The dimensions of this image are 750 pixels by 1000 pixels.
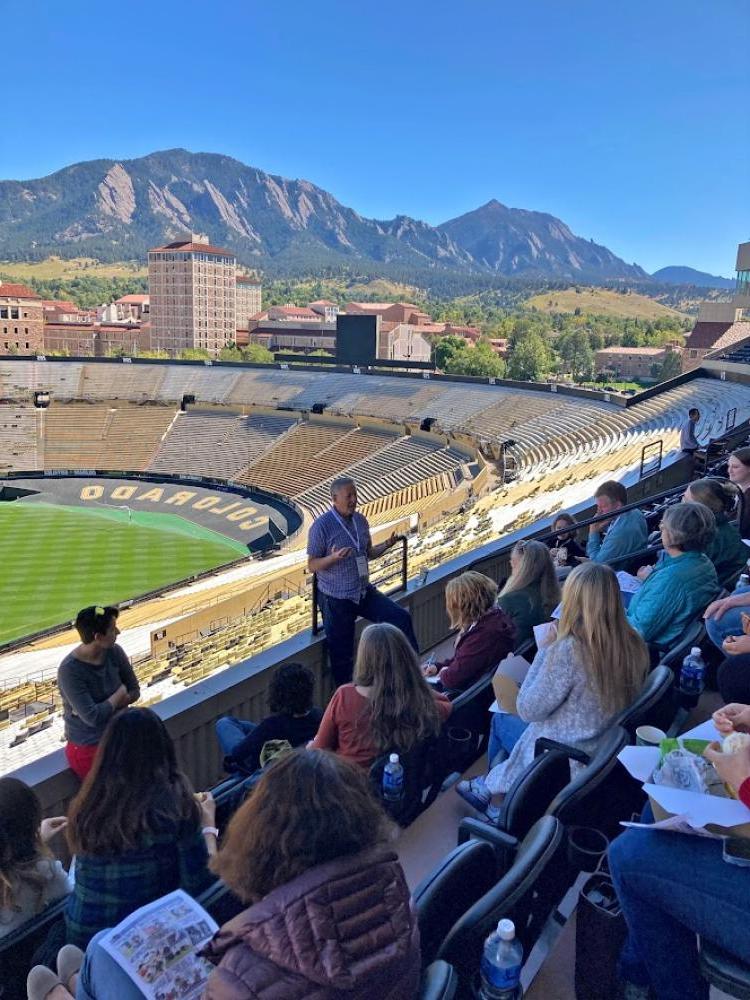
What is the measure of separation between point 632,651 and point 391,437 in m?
37.2

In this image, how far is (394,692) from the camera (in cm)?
313

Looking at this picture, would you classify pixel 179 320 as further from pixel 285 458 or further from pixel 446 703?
pixel 446 703

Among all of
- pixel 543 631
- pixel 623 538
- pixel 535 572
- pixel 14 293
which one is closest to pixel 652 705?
pixel 543 631

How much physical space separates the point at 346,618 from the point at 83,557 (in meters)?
23.2

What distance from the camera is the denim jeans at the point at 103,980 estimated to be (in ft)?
5.92

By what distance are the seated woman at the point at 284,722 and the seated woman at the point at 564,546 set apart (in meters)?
3.35

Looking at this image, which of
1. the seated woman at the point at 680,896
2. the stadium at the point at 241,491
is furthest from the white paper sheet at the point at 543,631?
the stadium at the point at 241,491

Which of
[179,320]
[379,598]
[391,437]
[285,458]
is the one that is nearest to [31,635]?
[379,598]

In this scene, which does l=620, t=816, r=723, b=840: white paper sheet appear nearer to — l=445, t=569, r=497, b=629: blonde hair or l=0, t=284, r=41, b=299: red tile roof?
l=445, t=569, r=497, b=629: blonde hair

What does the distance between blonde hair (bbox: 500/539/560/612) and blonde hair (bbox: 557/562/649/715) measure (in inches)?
48.8

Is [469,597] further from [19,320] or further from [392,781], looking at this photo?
[19,320]

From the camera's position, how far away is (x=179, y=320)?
12594 cm

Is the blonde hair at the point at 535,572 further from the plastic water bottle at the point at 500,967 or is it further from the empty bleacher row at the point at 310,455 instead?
the empty bleacher row at the point at 310,455

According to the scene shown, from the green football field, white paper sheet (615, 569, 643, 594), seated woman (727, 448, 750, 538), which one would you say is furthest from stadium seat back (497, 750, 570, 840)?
the green football field
